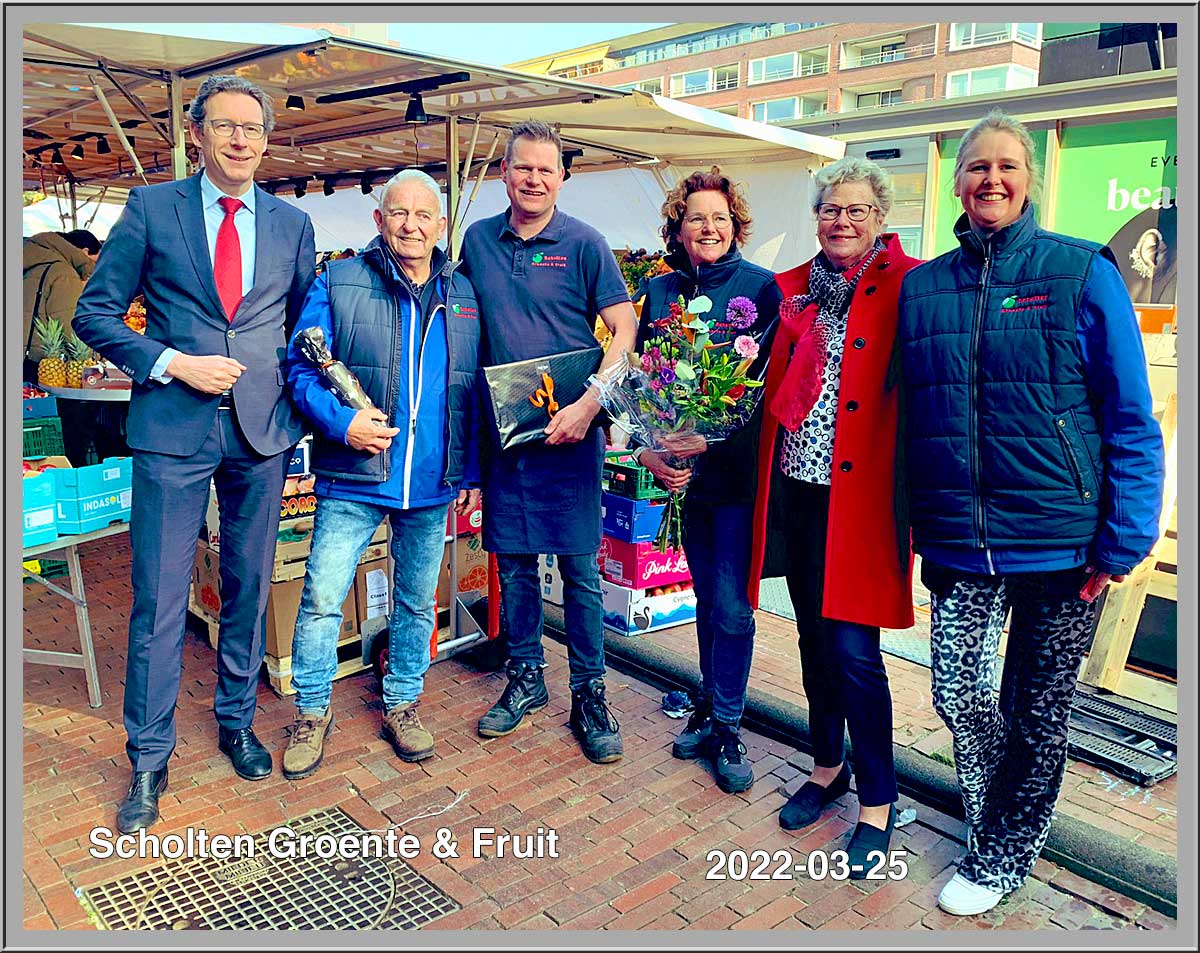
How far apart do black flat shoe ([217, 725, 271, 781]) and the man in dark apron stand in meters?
0.85

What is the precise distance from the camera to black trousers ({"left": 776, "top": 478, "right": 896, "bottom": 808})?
117 inches

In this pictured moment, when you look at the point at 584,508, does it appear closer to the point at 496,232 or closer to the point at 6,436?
the point at 496,232

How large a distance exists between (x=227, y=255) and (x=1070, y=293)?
254 cm

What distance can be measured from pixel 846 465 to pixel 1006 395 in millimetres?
526

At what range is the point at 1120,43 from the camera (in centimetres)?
812

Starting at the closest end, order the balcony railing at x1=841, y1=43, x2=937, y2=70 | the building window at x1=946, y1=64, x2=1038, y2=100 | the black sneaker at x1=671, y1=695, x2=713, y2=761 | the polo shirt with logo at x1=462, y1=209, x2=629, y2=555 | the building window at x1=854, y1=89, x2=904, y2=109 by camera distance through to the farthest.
Result: the polo shirt with logo at x1=462, y1=209, x2=629, y2=555 < the black sneaker at x1=671, y1=695, x2=713, y2=761 < the building window at x1=946, y1=64, x2=1038, y2=100 < the balcony railing at x1=841, y1=43, x2=937, y2=70 < the building window at x1=854, y1=89, x2=904, y2=109

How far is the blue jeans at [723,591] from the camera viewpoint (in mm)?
3387

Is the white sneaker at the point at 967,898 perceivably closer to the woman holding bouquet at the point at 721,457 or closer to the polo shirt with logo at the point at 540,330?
the woman holding bouquet at the point at 721,457

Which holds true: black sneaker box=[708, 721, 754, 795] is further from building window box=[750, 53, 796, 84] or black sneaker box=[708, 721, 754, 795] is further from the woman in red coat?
building window box=[750, 53, 796, 84]

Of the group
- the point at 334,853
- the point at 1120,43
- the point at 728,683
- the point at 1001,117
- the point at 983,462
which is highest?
the point at 1120,43

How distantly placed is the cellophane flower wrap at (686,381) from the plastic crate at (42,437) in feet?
9.18

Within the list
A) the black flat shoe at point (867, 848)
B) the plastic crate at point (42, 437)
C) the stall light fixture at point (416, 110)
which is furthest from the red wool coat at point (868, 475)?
the stall light fixture at point (416, 110)

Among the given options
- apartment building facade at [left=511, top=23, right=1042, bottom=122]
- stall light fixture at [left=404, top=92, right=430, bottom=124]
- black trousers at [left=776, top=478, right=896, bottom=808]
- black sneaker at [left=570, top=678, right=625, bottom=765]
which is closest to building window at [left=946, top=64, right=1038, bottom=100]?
apartment building facade at [left=511, top=23, right=1042, bottom=122]

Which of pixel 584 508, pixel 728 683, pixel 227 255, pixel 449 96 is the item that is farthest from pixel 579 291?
pixel 449 96
